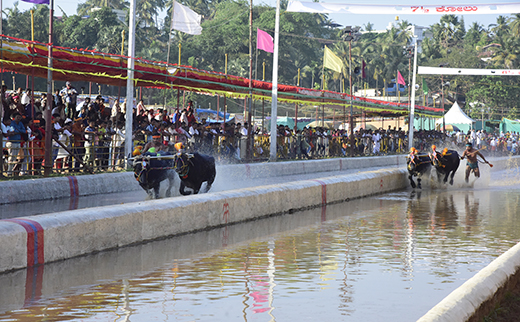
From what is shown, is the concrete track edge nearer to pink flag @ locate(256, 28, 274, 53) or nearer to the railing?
the railing

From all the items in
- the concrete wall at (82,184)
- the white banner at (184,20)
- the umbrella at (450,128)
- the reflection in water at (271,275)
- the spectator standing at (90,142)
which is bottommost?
the reflection in water at (271,275)

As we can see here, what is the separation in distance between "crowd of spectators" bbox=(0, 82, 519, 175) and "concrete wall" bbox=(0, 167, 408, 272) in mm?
4138

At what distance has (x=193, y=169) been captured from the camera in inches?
600

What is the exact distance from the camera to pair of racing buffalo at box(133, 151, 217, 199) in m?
14.0

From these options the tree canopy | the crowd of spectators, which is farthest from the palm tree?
the crowd of spectators

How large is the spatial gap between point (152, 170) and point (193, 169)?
1.14 m

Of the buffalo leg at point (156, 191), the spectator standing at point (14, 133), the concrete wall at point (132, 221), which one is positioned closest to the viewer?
the concrete wall at point (132, 221)

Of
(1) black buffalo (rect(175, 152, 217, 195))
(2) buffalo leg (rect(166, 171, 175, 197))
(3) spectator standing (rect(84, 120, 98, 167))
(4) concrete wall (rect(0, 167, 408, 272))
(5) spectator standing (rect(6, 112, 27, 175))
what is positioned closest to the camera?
(4) concrete wall (rect(0, 167, 408, 272))

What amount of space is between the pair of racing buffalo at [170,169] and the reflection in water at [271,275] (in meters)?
2.38

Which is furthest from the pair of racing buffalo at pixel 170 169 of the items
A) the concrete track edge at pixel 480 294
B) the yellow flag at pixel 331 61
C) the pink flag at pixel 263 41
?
the yellow flag at pixel 331 61

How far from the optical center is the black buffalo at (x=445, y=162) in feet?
73.2

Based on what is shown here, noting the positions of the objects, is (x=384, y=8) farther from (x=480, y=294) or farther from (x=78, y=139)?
(x=480, y=294)

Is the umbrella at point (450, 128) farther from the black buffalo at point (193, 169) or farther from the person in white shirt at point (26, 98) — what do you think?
the black buffalo at point (193, 169)

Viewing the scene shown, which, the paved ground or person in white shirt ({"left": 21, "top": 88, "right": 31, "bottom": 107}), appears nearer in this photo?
the paved ground
